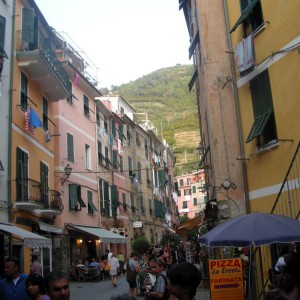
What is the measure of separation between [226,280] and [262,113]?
180 inches

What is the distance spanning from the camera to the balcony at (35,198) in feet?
60.9

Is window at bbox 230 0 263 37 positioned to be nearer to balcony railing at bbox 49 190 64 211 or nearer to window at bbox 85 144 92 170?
balcony railing at bbox 49 190 64 211

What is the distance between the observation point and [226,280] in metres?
9.39

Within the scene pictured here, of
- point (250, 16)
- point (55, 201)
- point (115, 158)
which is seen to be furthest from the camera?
point (115, 158)

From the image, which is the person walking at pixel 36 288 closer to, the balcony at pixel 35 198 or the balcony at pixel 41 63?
the balcony at pixel 35 198

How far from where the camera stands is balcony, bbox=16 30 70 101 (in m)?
19.8

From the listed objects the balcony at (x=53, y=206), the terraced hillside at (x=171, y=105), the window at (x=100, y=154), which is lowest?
the balcony at (x=53, y=206)

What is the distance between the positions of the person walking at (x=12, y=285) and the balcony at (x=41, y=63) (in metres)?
14.4

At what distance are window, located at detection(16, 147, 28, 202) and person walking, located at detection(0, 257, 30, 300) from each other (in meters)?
12.1

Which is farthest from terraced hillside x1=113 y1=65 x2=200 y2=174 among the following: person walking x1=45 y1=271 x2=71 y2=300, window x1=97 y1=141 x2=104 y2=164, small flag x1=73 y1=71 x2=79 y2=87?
person walking x1=45 y1=271 x2=71 y2=300

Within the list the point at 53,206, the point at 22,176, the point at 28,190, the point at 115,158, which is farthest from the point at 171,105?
the point at 22,176

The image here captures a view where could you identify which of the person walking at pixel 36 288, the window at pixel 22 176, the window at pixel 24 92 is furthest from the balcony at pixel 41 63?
the person walking at pixel 36 288

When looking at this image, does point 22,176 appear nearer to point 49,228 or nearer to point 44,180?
point 44,180

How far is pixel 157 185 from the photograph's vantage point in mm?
51000
